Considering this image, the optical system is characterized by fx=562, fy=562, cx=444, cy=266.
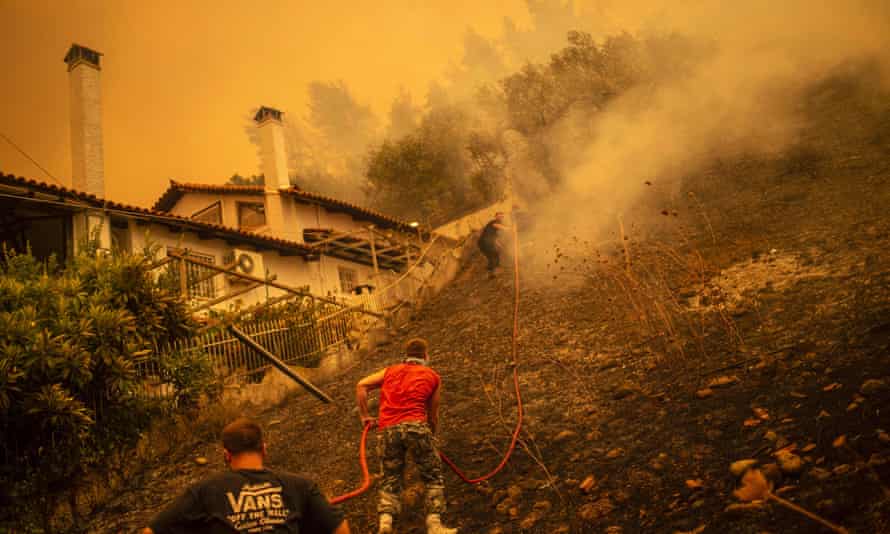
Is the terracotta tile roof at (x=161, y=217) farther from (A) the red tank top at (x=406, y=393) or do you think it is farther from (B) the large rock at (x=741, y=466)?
(B) the large rock at (x=741, y=466)

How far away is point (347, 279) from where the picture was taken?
20.2m

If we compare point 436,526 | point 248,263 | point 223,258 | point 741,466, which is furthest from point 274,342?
point 741,466

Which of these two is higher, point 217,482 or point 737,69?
point 737,69

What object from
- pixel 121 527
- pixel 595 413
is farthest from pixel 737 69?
pixel 121 527

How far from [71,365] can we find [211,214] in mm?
14362

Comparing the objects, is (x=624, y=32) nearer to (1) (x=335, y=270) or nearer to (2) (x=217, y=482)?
(1) (x=335, y=270)

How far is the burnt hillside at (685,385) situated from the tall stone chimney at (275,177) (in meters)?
7.66

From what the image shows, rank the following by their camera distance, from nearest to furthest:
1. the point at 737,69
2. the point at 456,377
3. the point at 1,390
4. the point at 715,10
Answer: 1. the point at 1,390
2. the point at 456,377
3. the point at 737,69
4. the point at 715,10

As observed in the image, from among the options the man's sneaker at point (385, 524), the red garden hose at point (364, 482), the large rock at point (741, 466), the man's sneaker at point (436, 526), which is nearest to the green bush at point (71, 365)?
the red garden hose at point (364, 482)

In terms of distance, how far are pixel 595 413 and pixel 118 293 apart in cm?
591

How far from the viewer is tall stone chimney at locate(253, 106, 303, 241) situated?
→ 1834 cm

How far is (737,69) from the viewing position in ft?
62.9

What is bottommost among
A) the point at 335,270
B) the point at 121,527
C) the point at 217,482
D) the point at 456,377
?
the point at 121,527

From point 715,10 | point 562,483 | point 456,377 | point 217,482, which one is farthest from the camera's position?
point 715,10
